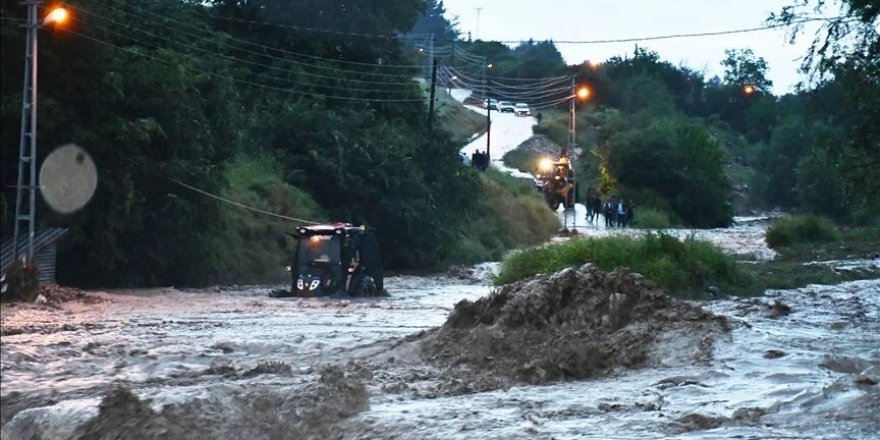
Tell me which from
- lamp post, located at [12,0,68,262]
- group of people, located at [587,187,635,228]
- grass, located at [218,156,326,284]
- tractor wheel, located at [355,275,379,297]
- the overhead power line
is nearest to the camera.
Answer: lamp post, located at [12,0,68,262]

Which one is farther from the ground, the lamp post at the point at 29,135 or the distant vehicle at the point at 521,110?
the distant vehicle at the point at 521,110

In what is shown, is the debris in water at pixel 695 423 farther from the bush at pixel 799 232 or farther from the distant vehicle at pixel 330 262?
the bush at pixel 799 232

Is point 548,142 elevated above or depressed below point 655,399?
above

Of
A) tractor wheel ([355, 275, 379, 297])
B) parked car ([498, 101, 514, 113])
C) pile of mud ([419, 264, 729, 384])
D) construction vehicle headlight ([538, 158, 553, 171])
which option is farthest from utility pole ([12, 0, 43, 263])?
parked car ([498, 101, 514, 113])

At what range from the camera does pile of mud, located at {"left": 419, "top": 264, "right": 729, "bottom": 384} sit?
55.7ft

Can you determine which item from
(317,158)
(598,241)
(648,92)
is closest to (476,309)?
(598,241)

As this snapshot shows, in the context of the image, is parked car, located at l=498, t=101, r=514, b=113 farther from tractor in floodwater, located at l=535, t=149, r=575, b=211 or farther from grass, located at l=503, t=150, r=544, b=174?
tractor in floodwater, located at l=535, t=149, r=575, b=211

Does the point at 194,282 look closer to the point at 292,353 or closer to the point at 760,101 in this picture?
the point at 292,353

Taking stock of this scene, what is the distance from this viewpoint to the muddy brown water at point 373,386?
42.1 ft

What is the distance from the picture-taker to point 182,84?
3209 cm

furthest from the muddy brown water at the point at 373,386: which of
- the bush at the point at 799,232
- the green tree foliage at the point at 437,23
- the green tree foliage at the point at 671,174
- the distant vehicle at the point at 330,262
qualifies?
the green tree foliage at the point at 437,23

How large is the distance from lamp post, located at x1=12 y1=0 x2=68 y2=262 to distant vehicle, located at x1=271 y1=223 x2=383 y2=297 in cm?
627

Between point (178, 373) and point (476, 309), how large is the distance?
467 centimetres

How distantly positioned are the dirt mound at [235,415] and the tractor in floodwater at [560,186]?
55.1 m
